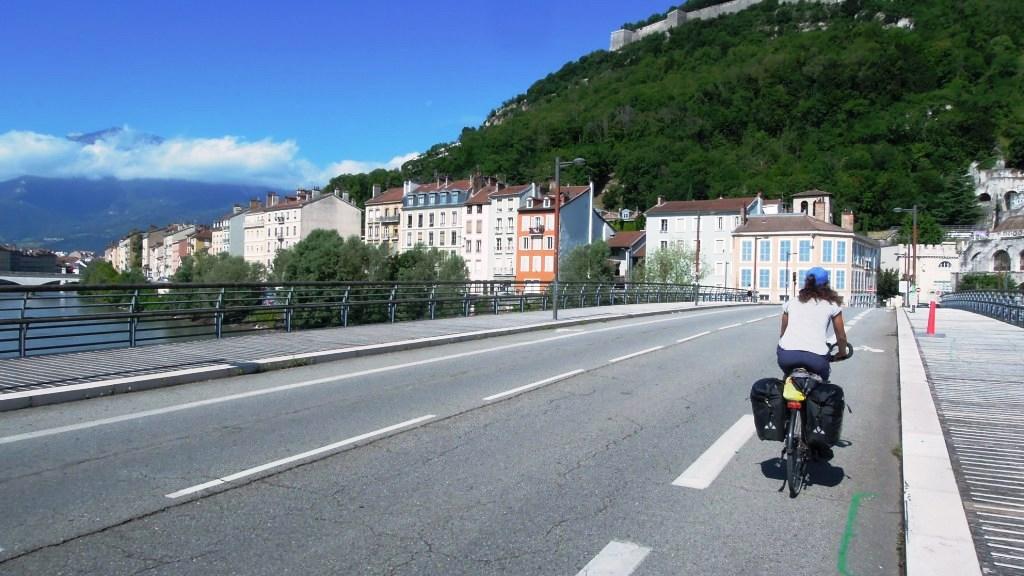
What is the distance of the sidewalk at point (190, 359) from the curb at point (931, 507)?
29.3 ft

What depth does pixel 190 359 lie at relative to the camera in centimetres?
1212

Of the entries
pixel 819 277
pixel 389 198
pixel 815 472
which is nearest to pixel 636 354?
pixel 815 472

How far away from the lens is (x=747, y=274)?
86750mm

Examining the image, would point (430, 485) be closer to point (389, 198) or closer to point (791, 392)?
point (791, 392)

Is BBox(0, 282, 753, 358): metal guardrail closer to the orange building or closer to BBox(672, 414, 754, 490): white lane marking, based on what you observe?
BBox(672, 414, 754, 490): white lane marking

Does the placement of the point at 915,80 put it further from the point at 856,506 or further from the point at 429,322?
the point at 856,506

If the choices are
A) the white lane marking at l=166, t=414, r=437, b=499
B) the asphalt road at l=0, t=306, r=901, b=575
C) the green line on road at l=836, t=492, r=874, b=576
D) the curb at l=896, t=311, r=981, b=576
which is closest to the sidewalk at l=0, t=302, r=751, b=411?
the asphalt road at l=0, t=306, r=901, b=575

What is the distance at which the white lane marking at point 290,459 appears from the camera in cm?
569

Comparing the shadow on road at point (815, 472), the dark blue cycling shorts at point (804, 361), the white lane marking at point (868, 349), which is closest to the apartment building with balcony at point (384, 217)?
the white lane marking at point (868, 349)

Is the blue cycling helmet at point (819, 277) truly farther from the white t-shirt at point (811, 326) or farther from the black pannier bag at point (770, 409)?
the black pannier bag at point (770, 409)

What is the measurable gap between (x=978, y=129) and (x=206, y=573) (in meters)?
140

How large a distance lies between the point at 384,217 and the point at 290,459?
10589 cm

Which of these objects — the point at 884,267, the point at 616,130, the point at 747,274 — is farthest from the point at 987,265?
the point at 616,130

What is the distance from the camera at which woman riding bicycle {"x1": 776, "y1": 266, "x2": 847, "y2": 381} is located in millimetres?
6008
